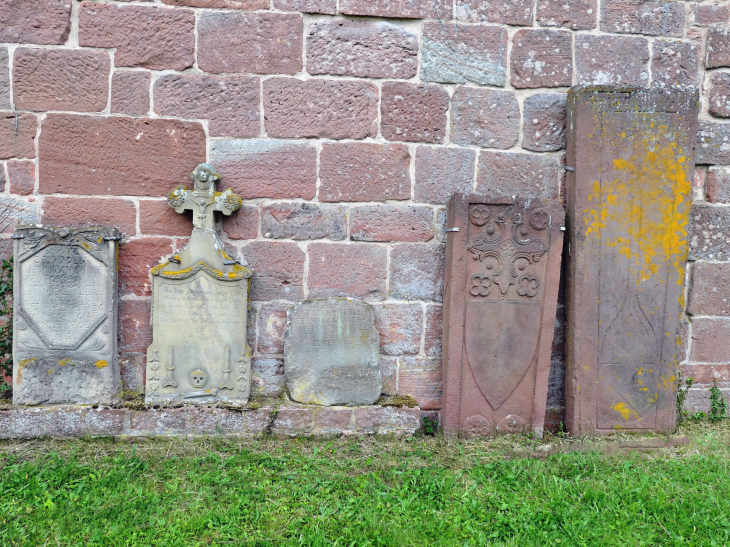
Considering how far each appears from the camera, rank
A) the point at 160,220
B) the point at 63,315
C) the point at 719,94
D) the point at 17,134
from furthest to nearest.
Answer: the point at 719,94 < the point at 160,220 < the point at 17,134 < the point at 63,315

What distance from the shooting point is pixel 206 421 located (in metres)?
2.89

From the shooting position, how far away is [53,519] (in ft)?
6.96

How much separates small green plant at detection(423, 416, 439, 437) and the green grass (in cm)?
26

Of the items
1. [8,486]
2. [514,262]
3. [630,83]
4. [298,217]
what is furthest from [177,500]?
[630,83]

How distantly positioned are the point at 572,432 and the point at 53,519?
274 centimetres

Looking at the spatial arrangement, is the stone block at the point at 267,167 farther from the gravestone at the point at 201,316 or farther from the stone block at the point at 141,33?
the stone block at the point at 141,33

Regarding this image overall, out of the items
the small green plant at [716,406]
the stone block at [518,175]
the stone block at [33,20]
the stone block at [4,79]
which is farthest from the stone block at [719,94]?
the stone block at [4,79]

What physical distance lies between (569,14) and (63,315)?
11.9 ft

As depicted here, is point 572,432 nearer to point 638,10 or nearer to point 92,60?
point 638,10

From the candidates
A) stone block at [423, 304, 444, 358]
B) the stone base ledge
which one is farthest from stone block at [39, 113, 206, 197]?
stone block at [423, 304, 444, 358]

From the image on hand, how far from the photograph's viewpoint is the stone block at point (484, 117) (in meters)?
3.21

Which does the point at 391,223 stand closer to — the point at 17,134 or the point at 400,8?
the point at 400,8

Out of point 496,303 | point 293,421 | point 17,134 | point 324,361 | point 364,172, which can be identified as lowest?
point 293,421

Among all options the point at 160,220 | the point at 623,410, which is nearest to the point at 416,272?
the point at 623,410
